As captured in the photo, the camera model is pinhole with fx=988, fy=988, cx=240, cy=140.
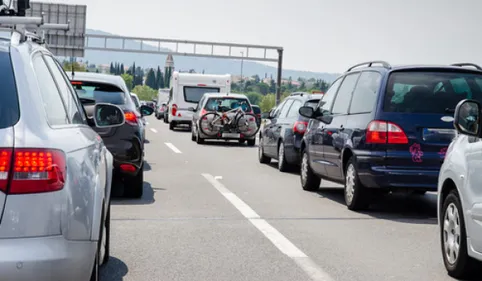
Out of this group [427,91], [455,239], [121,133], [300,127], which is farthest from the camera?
[300,127]

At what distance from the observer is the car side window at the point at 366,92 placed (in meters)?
11.6

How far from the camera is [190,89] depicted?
44.2 m

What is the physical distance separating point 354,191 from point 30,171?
7.64 m

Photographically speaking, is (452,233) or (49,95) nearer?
(49,95)

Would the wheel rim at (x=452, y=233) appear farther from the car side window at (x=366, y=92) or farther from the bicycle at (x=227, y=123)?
the bicycle at (x=227, y=123)

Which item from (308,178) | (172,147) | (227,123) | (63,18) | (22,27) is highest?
(63,18)

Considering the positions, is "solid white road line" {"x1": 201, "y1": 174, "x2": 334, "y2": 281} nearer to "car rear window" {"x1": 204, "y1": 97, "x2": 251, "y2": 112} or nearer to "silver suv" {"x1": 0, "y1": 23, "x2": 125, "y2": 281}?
"silver suv" {"x1": 0, "y1": 23, "x2": 125, "y2": 281}

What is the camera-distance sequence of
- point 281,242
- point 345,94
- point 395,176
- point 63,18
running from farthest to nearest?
1. point 63,18
2. point 345,94
3. point 395,176
4. point 281,242

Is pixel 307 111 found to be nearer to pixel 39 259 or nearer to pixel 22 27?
pixel 22 27

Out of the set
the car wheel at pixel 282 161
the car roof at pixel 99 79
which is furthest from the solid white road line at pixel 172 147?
the car roof at pixel 99 79

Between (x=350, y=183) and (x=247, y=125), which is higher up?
(x=350, y=183)

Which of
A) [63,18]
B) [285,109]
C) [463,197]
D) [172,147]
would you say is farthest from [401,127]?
[63,18]

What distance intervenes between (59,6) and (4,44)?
189 feet

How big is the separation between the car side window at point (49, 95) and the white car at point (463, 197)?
287 centimetres
